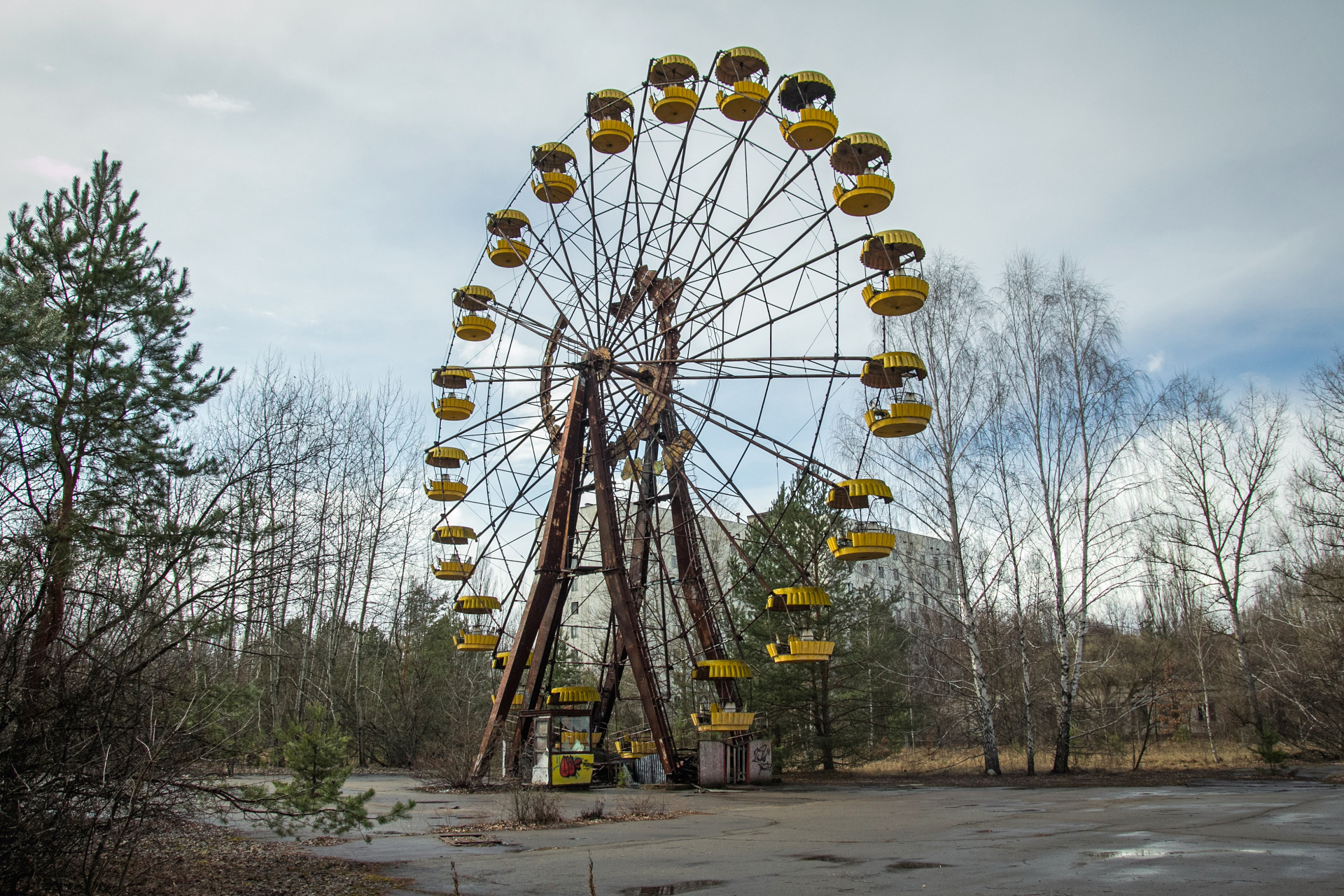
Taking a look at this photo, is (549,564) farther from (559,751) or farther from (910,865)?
(910,865)

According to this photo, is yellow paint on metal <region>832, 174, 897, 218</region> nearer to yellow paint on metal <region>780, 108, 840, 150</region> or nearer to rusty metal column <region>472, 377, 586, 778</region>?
yellow paint on metal <region>780, 108, 840, 150</region>

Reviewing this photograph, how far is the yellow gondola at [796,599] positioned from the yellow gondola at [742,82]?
11.2 m

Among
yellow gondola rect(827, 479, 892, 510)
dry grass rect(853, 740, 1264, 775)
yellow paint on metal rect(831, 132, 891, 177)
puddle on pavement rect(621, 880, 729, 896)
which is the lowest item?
dry grass rect(853, 740, 1264, 775)

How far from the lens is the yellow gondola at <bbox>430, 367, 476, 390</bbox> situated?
920 inches

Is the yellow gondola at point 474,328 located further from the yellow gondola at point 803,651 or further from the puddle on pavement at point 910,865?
the puddle on pavement at point 910,865

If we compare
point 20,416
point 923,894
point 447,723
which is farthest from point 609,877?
point 447,723

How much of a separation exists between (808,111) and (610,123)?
516 cm

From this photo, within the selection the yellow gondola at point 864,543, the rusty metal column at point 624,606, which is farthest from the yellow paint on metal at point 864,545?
the rusty metal column at point 624,606

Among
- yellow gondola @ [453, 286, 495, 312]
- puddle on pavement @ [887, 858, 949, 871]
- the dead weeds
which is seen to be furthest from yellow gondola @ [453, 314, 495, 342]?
puddle on pavement @ [887, 858, 949, 871]

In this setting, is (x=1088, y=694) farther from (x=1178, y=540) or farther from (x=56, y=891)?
(x=56, y=891)

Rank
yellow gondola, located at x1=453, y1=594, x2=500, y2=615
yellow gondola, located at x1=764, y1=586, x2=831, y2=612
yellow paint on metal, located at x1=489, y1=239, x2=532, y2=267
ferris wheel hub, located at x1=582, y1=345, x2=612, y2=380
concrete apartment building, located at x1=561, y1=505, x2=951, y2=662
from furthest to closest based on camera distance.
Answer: concrete apartment building, located at x1=561, y1=505, x2=951, y2=662
yellow paint on metal, located at x1=489, y1=239, x2=532, y2=267
yellow gondola, located at x1=453, y1=594, x2=500, y2=615
ferris wheel hub, located at x1=582, y1=345, x2=612, y2=380
yellow gondola, located at x1=764, y1=586, x2=831, y2=612

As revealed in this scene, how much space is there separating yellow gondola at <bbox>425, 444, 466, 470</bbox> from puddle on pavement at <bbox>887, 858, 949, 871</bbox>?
18.1 metres

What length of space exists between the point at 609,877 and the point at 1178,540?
31.0 m

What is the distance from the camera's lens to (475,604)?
73.8ft
